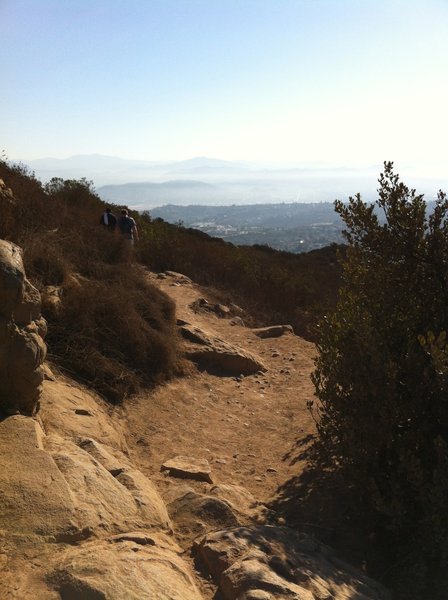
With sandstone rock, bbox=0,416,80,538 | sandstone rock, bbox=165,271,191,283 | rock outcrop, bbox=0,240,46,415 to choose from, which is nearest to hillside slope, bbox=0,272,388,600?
sandstone rock, bbox=0,416,80,538

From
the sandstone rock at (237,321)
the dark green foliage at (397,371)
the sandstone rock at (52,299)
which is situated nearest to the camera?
the dark green foliage at (397,371)

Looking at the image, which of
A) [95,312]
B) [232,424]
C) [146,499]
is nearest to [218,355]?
[232,424]

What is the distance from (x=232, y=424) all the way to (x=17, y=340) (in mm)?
3796

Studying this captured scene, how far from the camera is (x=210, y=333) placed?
10070 mm

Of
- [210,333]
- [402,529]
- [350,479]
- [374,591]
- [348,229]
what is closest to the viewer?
[374,591]

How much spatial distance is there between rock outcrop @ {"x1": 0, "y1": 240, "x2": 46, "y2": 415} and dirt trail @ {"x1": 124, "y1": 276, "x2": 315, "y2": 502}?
151 cm

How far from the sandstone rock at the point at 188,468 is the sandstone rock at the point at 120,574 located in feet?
5.88

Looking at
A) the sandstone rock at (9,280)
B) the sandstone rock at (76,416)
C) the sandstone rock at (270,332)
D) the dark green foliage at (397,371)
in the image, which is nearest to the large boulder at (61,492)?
the sandstone rock at (76,416)

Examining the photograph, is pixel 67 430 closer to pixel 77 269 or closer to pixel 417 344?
pixel 417 344

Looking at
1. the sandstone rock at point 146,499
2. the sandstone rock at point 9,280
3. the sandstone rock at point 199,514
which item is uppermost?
the sandstone rock at point 9,280

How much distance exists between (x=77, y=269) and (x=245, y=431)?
4036 mm

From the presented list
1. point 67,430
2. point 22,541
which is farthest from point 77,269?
point 22,541

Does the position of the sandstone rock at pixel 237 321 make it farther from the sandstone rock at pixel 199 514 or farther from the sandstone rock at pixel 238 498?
the sandstone rock at pixel 199 514

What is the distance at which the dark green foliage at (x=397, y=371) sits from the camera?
3.82 m
